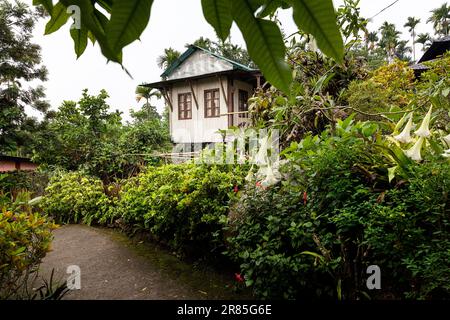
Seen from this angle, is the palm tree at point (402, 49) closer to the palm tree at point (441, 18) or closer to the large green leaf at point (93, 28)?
the palm tree at point (441, 18)

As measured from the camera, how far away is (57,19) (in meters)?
0.57

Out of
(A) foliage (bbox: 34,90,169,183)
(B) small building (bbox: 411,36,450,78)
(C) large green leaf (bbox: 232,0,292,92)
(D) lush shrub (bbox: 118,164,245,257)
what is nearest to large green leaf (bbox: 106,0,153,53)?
(C) large green leaf (bbox: 232,0,292,92)

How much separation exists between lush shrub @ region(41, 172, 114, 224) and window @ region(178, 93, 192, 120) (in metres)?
6.23

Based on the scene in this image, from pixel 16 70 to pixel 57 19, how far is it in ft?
35.2

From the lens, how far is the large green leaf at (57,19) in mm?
565

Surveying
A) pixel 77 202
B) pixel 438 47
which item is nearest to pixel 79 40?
pixel 77 202

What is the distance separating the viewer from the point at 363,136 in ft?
8.11

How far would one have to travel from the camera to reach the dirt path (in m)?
3.10

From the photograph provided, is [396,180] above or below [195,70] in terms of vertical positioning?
below

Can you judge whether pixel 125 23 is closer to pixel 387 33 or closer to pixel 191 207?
pixel 191 207
